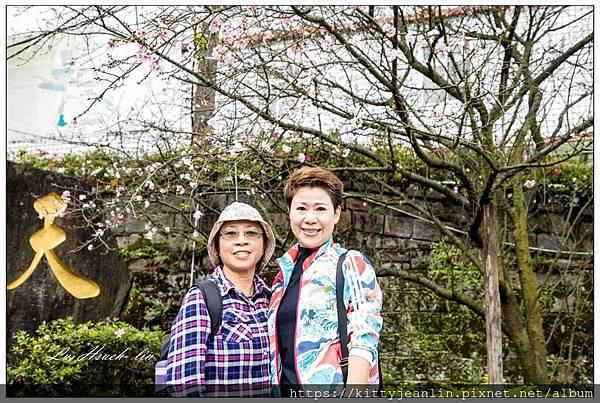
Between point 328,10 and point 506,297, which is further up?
point 328,10

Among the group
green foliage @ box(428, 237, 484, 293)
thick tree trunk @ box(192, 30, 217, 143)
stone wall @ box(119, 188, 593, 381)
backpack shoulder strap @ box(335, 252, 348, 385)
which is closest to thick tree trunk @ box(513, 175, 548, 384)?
stone wall @ box(119, 188, 593, 381)

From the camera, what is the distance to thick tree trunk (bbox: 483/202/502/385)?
165 inches

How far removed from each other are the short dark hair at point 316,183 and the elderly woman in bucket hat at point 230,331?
18cm

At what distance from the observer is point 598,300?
11.2ft

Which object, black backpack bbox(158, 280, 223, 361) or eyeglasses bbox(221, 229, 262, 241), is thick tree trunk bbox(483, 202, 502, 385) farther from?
black backpack bbox(158, 280, 223, 361)

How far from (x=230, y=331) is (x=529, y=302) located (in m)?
3.20

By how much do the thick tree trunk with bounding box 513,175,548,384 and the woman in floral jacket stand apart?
282cm

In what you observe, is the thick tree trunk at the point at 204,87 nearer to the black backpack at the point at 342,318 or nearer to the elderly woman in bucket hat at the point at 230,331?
the elderly woman in bucket hat at the point at 230,331

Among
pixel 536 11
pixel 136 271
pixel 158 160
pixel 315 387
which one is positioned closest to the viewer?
pixel 315 387

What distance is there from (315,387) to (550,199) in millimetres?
4177

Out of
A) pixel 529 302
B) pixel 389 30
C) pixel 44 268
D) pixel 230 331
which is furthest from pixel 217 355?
pixel 529 302

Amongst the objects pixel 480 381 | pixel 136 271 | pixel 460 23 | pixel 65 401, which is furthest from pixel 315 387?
pixel 136 271

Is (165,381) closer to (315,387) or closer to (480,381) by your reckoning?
(315,387)

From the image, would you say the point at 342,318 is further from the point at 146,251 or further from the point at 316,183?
the point at 146,251
